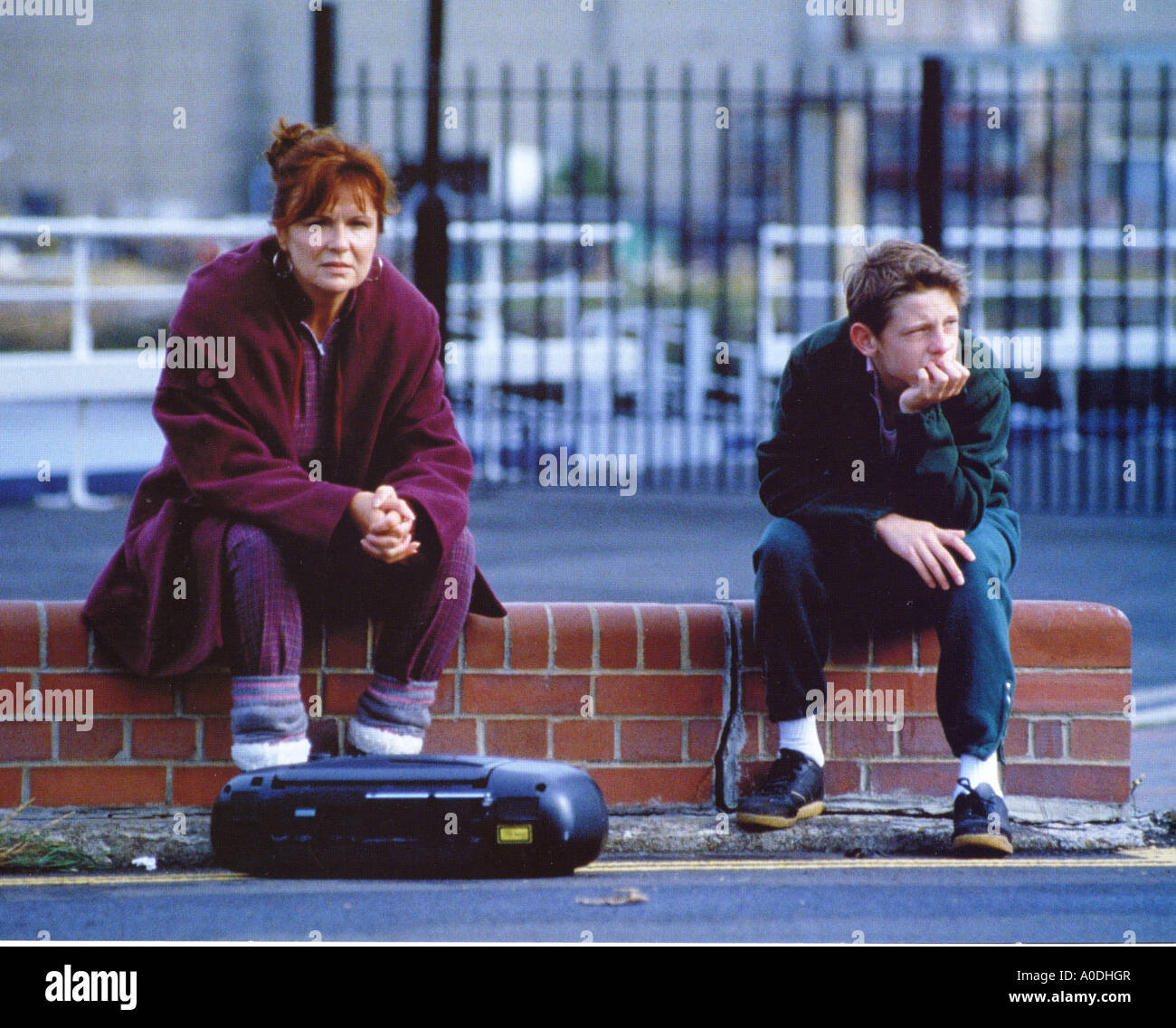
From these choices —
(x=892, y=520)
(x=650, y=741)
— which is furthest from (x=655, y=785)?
(x=892, y=520)

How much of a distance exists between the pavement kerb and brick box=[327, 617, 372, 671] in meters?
0.43

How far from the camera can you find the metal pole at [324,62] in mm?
7117

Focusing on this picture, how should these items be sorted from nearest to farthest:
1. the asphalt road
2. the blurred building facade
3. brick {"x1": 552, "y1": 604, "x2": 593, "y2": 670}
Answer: the asphalt road < brick {"x1": 552, "y1": 604, "x2": 593, "y2": 670} < the blurred building facade

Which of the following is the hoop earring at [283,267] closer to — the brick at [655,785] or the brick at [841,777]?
the brick at [655,785]

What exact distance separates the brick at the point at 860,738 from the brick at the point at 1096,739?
0.41m

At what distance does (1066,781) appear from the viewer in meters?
3.78

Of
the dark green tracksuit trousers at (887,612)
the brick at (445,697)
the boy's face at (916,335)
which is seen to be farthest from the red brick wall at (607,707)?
the boy's face at (916,335)

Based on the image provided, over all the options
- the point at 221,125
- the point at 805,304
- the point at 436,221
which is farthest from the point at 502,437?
the point at 221,125

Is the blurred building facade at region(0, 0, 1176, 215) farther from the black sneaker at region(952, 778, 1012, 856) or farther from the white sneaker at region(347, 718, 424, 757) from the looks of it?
the black sneaker at region(952, 778, 1012, 856)

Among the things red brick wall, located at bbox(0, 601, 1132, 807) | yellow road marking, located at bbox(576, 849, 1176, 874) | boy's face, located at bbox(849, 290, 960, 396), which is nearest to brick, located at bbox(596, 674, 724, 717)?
red brick wall, located at bbox(0, 601, 1132, 807)

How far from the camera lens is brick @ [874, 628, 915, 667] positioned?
3.74 m
